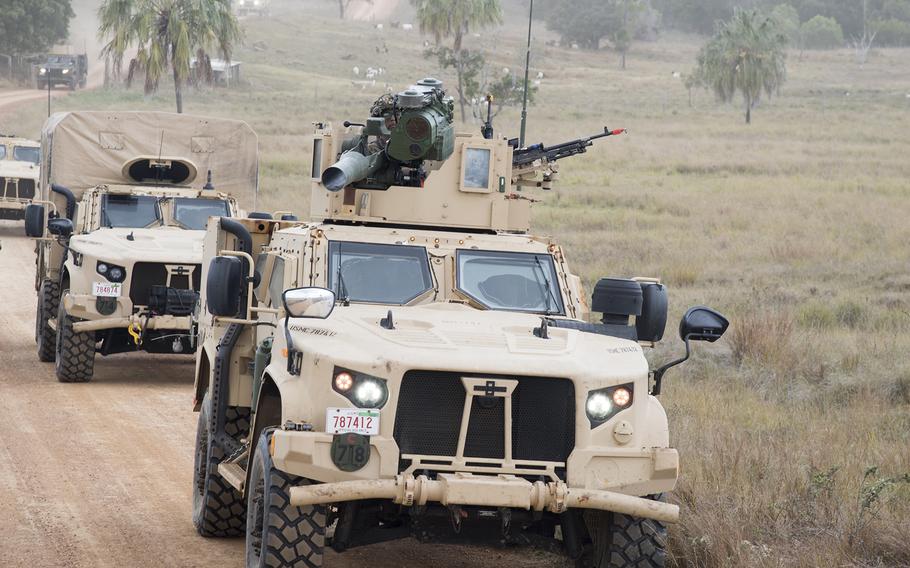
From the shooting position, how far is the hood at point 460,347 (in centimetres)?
621

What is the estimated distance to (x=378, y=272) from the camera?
25.8 feet

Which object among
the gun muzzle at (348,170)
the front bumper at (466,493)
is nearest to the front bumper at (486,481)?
the front bumper at (466,493)

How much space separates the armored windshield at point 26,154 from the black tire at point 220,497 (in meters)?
23.9

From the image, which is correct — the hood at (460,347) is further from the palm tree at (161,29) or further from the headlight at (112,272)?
the palm tree at (161,29)

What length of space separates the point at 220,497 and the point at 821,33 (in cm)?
11749

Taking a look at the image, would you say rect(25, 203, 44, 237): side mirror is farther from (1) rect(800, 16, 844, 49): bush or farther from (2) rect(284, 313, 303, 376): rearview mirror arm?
(1) rect(800, 16, 844, 49): bush

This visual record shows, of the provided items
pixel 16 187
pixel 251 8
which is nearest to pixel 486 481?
pixel 16 187

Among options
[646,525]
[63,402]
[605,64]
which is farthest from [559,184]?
[605,64]

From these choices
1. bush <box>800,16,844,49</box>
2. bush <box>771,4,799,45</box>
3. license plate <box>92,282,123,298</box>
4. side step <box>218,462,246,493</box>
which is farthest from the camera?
bush <box>800,16,844,49</box>

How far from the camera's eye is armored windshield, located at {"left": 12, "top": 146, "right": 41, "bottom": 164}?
30.8 m

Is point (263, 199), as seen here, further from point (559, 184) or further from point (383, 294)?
point (383, 294)

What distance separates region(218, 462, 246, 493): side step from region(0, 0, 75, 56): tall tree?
66.4 metres

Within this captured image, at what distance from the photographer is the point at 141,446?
1126 centimetres

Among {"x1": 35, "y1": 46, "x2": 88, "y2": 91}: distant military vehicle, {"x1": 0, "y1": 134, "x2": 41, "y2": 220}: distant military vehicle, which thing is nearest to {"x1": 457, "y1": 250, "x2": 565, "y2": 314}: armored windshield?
{"x1": 0, "y1": 134, "x2": 41, "y2": 220}: distant military vehicle
